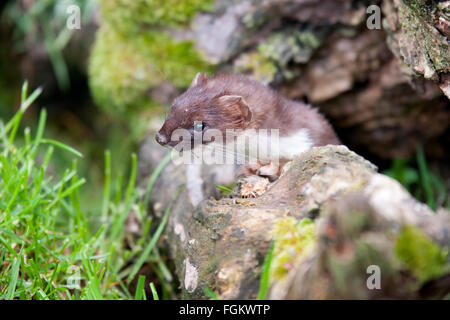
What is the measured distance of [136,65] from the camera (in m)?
3.38

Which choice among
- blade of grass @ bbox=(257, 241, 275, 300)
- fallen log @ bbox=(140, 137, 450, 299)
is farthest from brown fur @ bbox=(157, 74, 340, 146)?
blade of grass @ bbox=(257, 241, 275, 300)

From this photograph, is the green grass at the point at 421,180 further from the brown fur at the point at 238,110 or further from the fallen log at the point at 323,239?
the fallen log at the point at 323,239

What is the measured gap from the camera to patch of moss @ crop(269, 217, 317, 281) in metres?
1.43

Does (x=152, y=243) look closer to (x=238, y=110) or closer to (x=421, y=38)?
(x=238, y=110)

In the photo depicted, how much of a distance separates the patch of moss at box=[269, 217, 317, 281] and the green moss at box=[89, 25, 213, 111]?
1856 mm

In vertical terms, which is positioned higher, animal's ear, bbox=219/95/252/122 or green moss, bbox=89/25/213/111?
green moss, bbox=89/25/213/111

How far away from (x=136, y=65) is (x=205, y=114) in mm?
1286

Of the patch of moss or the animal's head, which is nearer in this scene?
the patch of moss

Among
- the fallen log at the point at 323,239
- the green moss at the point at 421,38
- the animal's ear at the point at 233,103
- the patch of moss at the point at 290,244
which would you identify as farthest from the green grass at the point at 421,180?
the patch of moss at the point at 290,244

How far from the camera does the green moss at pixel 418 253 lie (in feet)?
3.91

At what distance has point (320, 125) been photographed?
2627mm

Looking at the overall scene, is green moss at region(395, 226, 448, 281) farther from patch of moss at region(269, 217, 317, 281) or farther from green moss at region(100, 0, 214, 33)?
green moss at region(100, 0, 214, 33)

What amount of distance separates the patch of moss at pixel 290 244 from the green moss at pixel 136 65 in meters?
1.86
